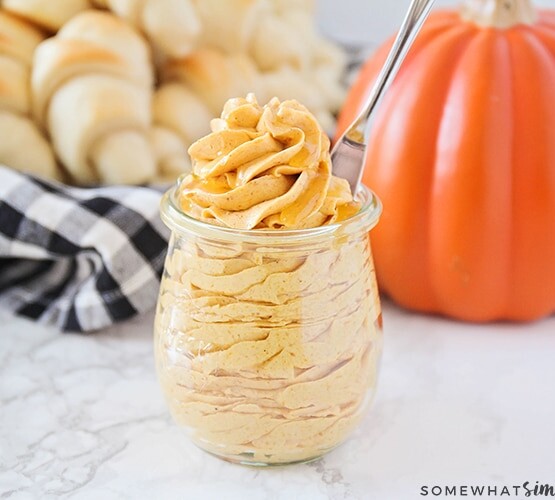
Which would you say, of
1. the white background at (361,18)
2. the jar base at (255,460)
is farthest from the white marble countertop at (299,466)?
the white background at (361,18)

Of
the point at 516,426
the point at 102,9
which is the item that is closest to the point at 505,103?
the point at 516,426

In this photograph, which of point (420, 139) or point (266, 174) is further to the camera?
point (420, 139)

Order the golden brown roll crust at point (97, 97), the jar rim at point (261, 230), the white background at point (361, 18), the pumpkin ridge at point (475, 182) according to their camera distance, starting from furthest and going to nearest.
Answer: the white background at point (361, 18), the golden brown roll crust at point (97, 97), the pumpkin ridge at point (475, 182), the jar rim at point (261, 230)

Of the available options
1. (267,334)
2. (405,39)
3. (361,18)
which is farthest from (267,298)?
(361,18)

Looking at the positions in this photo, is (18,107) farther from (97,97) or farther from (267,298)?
(267,298)

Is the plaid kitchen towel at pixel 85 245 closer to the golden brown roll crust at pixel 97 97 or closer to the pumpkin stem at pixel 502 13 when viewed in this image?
the golden brown roll crust at pixel 97 97

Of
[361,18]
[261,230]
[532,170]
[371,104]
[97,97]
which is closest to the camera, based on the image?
[261,230]

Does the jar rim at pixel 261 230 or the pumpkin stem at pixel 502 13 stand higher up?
the pumpkin stem at pixel 502 13
